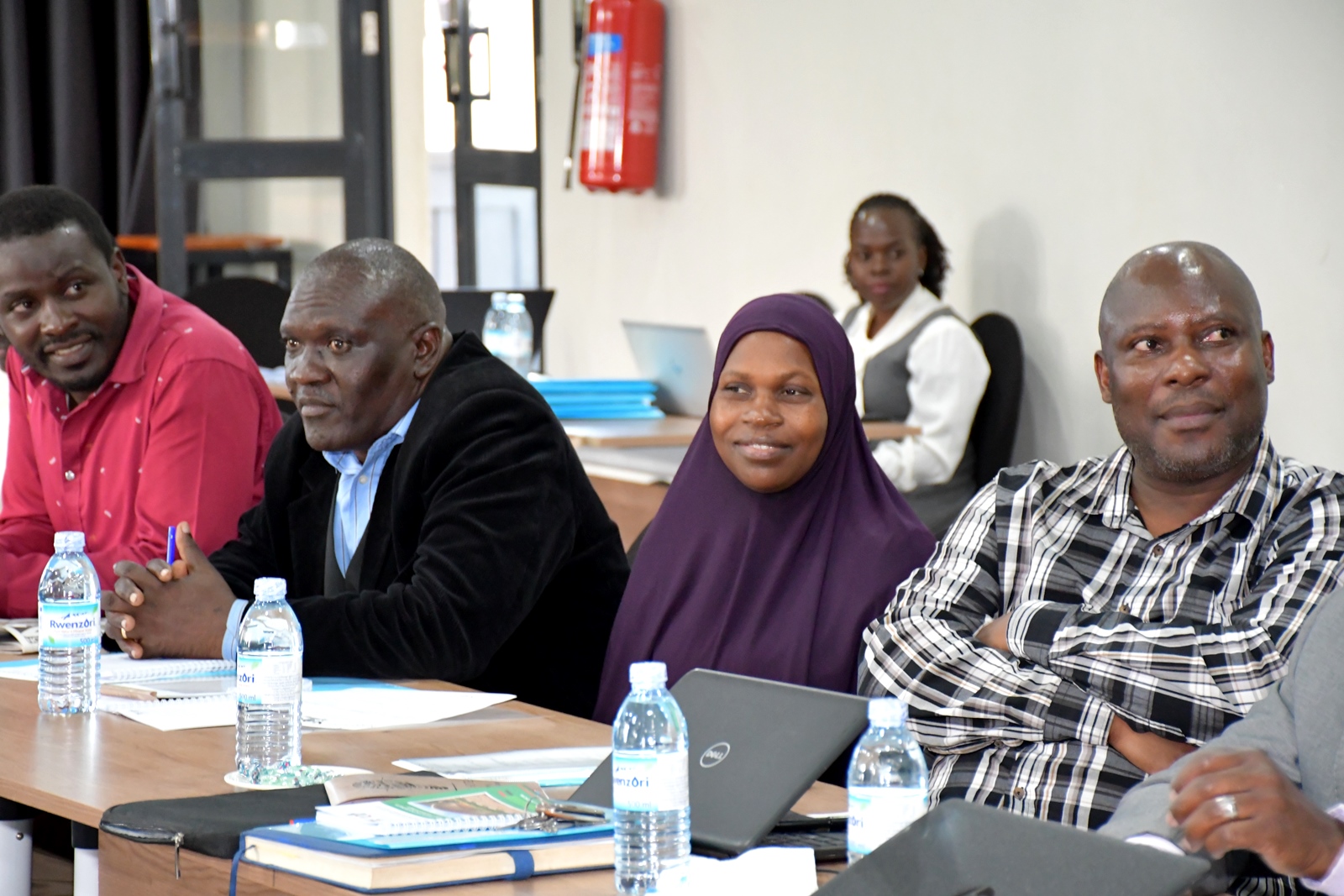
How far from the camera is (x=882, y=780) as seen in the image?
1544 mm

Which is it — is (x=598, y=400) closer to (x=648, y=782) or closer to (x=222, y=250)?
(x=222, y=250)

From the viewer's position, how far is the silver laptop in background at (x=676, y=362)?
5000 mm

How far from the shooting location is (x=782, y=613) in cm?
248

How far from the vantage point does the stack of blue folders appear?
16.6 feet

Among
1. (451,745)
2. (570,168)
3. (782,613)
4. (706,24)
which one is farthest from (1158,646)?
(570,168)

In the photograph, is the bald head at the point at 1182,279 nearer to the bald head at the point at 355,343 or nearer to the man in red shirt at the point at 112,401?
the bald head at the point at 355,343

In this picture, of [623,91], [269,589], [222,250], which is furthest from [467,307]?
[269,589]

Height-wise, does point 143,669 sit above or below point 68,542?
below

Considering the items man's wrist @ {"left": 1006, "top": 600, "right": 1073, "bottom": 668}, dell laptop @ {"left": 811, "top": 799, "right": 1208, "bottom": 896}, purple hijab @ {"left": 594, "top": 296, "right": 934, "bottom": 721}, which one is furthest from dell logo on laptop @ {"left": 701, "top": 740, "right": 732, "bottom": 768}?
purple hijab @ {"left": 594, "top": 296, "right": 934, "bottom": 721}

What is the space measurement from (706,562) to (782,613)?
167 mm

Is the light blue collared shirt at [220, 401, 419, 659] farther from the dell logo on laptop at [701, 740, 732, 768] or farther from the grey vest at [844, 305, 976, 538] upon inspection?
the grey vest at [844, 305, 976, 538]

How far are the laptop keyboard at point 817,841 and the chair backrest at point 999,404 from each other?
3238mm

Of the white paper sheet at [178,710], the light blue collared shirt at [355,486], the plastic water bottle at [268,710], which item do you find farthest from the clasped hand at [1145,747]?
the light blue collared shirt at [355,486]

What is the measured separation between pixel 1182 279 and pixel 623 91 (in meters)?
4.75
